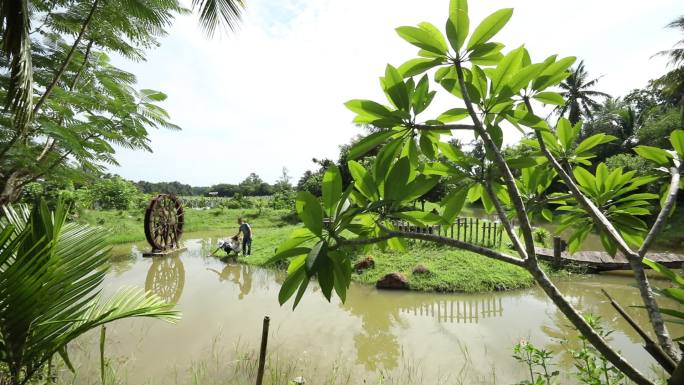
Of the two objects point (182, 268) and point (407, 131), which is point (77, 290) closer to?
point (407, 131)

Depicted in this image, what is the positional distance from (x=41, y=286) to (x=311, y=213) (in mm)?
1236

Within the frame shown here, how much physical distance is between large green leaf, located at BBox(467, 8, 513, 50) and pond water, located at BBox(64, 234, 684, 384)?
3.49 metres

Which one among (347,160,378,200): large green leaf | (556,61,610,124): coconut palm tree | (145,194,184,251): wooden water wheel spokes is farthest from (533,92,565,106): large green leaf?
(556,61,610,124): coconut palm tree

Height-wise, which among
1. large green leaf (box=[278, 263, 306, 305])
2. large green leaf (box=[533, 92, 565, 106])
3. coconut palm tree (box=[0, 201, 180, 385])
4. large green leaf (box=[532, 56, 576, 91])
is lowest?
coconut palm tree (box=[0, 201, 180, 385])

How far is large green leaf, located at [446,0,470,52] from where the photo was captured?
614mm

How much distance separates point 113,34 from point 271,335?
485 cm

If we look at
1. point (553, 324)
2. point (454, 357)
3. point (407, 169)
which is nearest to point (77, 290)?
point (407, 169)

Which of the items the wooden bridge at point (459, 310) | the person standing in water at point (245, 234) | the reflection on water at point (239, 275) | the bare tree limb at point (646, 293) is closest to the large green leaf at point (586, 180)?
the bare tree limb at point (646, 293)

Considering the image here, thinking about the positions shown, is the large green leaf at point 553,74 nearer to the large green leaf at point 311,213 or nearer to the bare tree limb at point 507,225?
the bare tree limb at point 507,225

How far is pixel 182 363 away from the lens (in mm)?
3795

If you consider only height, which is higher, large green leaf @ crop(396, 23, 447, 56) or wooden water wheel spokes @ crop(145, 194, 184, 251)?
large green leaf @ crop(396, 23, 447, 56)

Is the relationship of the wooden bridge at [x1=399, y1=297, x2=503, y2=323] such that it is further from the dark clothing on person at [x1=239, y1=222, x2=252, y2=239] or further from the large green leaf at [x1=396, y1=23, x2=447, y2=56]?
the dark clothing on person at [x1=239, y1=222, x2=252, y2=239]

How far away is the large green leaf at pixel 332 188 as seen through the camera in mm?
625

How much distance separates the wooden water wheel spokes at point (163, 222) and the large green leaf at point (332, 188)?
441 inches
